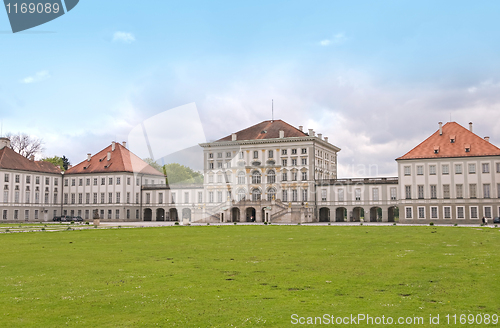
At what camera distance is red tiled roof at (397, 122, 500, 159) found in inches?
2464

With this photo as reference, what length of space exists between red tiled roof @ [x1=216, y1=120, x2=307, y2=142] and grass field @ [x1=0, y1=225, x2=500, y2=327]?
6078cm

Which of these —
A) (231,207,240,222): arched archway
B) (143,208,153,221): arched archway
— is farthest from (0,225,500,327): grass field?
(143,208,153,221): arched archway

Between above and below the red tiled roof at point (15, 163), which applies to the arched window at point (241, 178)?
below

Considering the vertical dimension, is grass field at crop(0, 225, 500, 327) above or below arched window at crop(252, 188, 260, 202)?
below

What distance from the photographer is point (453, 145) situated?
2537 inches

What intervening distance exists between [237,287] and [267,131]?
231 feet

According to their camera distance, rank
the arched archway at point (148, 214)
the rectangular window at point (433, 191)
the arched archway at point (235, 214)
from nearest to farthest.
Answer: the rectangular window at point (433, 191) → the arched archway at point (235, 214) → the arched archway at point (148, 214)

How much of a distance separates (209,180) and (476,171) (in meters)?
41.8

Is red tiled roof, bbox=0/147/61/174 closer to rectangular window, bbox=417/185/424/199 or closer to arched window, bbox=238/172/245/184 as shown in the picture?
arched window, bbox=238/172/245/184

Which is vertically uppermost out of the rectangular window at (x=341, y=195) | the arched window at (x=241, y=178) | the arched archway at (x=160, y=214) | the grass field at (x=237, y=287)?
Result: the arched window at (x=241, y=178)

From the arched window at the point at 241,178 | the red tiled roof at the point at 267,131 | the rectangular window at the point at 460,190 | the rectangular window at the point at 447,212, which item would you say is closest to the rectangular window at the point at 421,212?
the rectangular window at the point at 447,212

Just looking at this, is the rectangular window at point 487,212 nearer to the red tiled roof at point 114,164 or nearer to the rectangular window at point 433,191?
the rectangular window at point 433,191

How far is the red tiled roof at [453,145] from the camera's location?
62.6 metres

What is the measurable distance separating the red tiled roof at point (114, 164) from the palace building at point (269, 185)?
0.24 m
